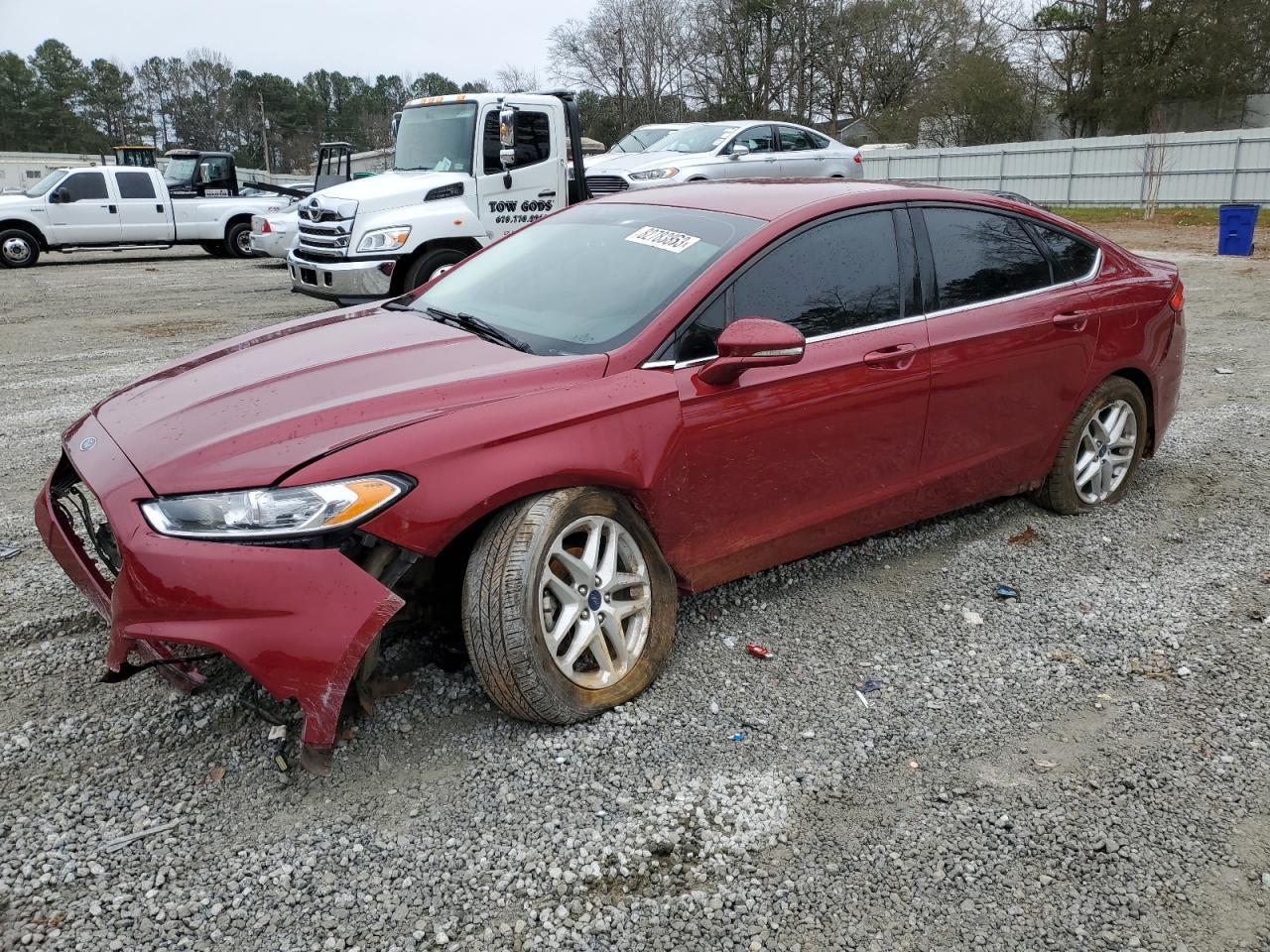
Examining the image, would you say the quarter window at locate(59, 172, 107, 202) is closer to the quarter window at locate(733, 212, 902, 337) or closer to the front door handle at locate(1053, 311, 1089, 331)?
the quarter window at locate(733, 212, 902, 337)

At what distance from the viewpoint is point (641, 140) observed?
16922 mm

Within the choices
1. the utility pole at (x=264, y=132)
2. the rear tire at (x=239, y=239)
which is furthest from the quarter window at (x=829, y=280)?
the utility pole at (x=264, y=132)

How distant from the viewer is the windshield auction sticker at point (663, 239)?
3496mm

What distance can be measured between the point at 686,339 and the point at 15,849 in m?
2.32

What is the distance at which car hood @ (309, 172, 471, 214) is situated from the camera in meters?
10.2

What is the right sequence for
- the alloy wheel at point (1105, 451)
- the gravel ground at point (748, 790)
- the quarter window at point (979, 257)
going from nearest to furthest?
the gravel ground at point (748, 790)
the quarter window at point (979, 257)
the alloy wheel at point (1105, 451)

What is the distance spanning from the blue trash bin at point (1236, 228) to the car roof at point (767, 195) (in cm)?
1469

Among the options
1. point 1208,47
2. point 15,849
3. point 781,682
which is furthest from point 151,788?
point 1208,47

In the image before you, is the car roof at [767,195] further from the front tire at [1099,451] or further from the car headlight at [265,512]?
the car headlight at [265,512]

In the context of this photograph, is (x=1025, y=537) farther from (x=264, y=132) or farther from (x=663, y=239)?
(x=264, y=132)

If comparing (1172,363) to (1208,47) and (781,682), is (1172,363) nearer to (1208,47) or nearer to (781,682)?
(781,682)

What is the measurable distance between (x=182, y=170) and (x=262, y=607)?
22487 mm

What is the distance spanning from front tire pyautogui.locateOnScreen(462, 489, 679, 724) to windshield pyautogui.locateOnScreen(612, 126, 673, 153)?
1455cm

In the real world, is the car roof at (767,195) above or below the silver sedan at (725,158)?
below
